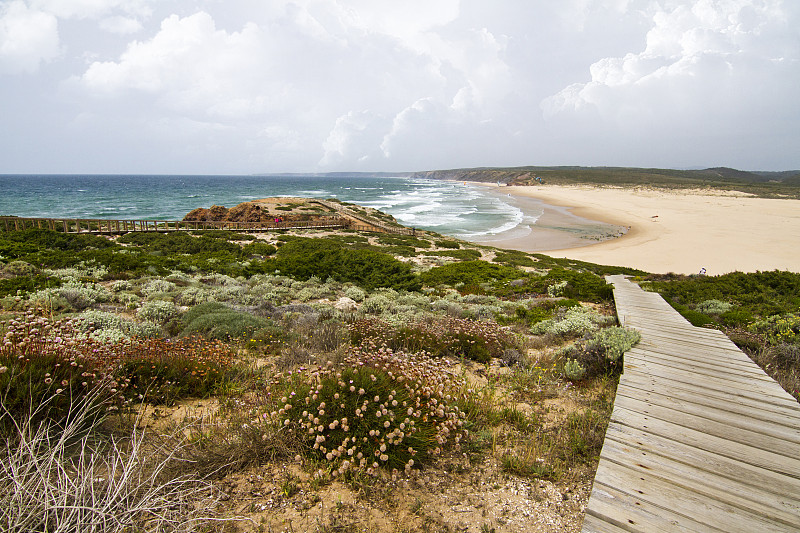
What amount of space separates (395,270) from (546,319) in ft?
18.3

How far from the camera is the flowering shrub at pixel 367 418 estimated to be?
2922mm

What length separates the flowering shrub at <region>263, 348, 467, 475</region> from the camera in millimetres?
2922

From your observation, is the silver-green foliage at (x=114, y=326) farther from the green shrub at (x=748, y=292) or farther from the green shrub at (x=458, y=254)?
the green shrub at (x=458, y=254)

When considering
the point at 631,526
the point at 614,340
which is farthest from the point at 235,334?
the point at 614,340

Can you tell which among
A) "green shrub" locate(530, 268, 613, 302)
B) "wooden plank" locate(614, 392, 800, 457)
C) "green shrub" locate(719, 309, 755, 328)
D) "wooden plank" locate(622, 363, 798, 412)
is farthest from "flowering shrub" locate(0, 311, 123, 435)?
"green shrub" locate(530, 268, 613, 302)

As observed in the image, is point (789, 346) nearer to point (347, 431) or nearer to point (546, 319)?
point (546, 319)

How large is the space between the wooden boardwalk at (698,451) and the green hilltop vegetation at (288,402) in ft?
0.95

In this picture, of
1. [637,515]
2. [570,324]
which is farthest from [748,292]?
[637,515]

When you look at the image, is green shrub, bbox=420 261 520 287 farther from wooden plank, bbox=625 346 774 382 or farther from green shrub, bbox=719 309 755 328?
wooden plank, bbox=625 346 774 382

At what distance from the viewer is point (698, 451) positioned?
319 centimetres

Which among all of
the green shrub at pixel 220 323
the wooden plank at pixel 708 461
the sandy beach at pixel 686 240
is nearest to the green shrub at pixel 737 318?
the wooden plank at pixel 708 461

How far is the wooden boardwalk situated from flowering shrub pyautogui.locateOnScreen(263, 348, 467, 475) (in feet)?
4.11

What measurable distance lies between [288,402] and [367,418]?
73cm

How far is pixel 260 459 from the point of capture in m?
3.01
